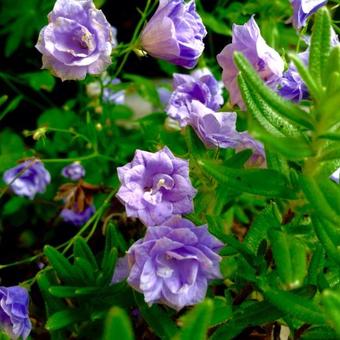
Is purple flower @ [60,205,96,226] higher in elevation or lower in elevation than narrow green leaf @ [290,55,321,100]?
lower

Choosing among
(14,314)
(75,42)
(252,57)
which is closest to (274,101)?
(252,57)

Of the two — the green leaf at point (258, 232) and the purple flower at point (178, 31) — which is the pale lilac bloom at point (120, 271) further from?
the purple flower at point (178, 31)

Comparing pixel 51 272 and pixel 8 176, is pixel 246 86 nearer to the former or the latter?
pixel 51 272

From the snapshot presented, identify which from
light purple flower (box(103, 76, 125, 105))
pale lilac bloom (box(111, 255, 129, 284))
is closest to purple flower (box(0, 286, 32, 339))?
pale lilac bloom (box(111, 255, 129, 284))

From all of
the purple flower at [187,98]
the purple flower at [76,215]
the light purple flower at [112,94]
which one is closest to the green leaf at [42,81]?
the light purple flower at [112,94]

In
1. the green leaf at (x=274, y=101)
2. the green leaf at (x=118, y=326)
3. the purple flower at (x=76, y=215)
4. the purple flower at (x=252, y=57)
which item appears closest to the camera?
the green leaf at (x=118, y=326)

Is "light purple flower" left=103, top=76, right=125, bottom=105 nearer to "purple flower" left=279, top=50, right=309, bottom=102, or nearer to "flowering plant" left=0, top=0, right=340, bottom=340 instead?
"flowering plant" left=0, top=0, right=340, bottom=340

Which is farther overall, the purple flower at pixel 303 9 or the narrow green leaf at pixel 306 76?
the purple flower at pixel 303 9
